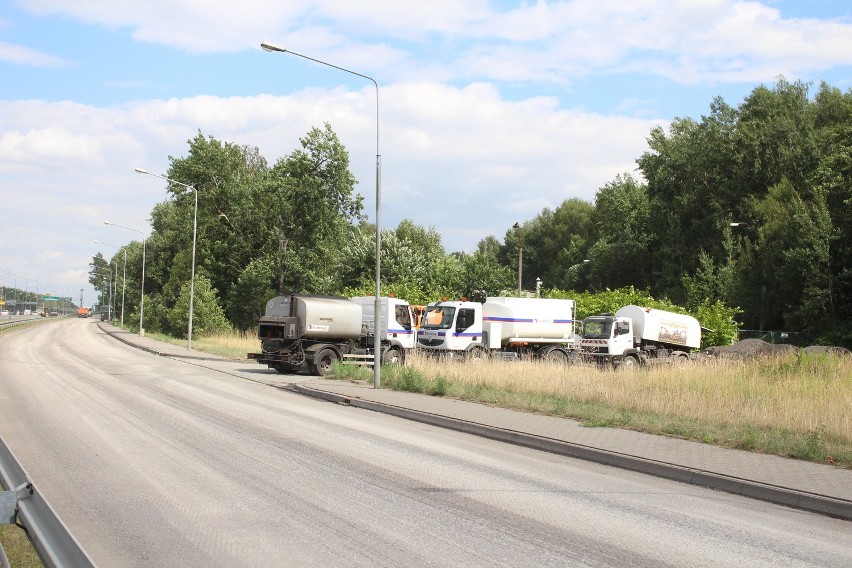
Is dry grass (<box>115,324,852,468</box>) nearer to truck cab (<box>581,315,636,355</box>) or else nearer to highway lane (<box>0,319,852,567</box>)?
highway lane (<box>0,319,852,567</box>)

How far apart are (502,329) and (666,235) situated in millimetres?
37415

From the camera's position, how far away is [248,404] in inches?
715

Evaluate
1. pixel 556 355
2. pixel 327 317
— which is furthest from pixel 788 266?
pixel 327 317

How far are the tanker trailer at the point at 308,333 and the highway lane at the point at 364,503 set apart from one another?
13.1m

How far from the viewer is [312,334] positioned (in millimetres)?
28172

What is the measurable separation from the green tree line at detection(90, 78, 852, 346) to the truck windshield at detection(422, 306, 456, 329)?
44.6 feet

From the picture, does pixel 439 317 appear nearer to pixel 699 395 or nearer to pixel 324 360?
pixel 324 360

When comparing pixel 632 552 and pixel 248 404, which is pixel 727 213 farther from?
pixel 632 552

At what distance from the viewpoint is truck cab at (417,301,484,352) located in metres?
32.2

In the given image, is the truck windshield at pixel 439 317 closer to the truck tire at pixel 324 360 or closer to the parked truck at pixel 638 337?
the truck tire at pixel 324 360

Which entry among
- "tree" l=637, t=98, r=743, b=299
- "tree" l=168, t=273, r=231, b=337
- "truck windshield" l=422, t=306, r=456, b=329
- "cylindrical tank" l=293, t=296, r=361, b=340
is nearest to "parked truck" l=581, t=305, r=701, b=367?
"truck windshield" l=422, t=306, r=456, b=329

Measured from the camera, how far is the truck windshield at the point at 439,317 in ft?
106


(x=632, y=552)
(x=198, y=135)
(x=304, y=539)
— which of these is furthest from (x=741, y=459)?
(x=198, y=135)

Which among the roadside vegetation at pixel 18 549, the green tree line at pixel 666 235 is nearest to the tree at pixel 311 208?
the green tree line at pixel 666 235
